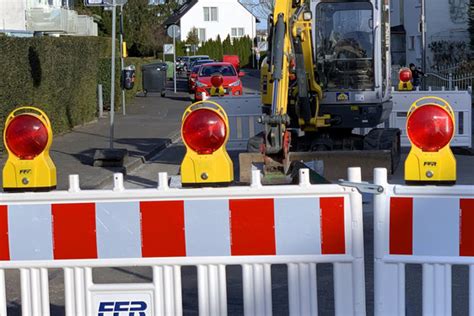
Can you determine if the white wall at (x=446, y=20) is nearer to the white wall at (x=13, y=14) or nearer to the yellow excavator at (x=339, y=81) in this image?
the white wall at (x=13, y=14)

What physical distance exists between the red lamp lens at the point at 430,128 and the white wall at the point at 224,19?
10111cm

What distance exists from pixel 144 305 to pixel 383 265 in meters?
1.18

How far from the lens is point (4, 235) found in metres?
4.93

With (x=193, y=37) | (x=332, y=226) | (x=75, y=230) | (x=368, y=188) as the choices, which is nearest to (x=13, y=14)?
(x=75, y=230)

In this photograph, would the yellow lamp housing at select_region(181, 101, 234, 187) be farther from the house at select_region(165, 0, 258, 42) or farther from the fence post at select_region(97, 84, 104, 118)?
the house at select_region(165, 0, 258, 42)

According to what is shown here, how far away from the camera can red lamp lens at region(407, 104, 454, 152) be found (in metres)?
4.72

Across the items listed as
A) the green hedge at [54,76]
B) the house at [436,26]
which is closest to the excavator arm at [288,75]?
the green hedge at [54,76]

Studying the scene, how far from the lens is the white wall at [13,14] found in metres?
42.5

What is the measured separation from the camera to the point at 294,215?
4.74 meters

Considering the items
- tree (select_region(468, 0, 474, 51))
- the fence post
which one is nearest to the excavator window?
the fence post

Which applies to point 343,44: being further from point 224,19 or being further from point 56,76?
point 224,19

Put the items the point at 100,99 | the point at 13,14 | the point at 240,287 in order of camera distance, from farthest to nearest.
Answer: the point at 13,14 < the point at 100,99 < the point at 240,287

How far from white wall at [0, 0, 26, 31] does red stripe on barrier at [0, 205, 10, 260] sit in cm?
3814

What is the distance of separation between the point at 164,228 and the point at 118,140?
1907 cm
